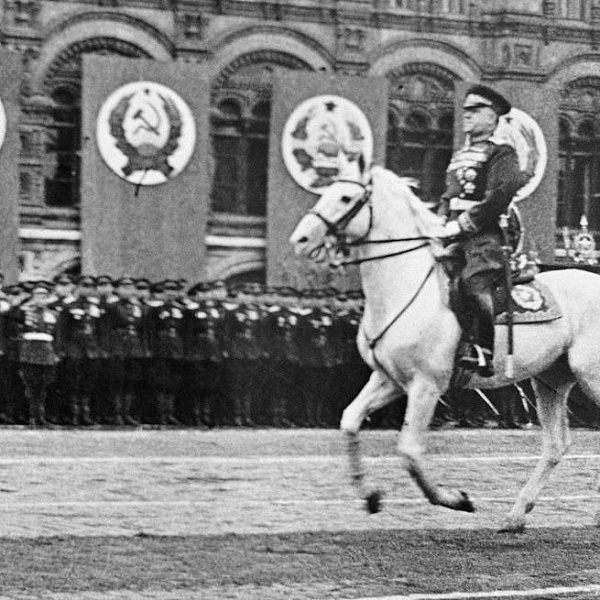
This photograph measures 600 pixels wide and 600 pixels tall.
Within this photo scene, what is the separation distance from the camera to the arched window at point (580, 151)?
33.4 m

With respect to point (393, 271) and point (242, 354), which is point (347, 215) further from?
point (242, 354)

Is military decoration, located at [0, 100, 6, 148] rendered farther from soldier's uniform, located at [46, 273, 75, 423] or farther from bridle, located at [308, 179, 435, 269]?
bridle, located at [308, 179, 435, 269]

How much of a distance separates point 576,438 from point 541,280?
770 centimetres

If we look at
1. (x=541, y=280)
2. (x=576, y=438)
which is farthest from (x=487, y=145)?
(x=576, y=438)

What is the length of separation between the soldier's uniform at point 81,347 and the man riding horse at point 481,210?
325 inches

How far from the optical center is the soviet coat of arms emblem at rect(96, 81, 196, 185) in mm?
29188

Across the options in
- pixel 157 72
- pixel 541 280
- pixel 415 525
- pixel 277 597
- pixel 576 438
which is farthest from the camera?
pixel 157 72

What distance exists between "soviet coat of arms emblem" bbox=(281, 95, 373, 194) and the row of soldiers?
1014 cm

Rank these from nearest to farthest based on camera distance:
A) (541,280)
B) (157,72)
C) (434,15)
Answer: (541,280) → (157,72) → (434,15)

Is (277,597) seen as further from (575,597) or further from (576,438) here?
(576,438)

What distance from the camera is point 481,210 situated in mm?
10461

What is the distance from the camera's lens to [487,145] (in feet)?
34.9

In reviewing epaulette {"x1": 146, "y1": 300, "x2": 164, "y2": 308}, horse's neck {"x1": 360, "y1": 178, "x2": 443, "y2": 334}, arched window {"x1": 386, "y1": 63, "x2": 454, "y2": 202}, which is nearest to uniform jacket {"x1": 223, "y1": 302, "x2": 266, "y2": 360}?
epaulette {"x1": 146, "y1": 300, "x2": 164, "y2": 308}

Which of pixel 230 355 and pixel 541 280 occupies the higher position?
pixel 541 280
